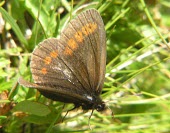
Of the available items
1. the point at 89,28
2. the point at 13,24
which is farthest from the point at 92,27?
the point at 13,24

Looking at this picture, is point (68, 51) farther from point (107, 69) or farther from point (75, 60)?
point (107, 69)

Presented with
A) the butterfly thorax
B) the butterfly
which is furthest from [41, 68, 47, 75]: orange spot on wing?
the butterfly thorax

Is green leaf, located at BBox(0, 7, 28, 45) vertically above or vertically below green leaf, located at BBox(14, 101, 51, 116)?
above

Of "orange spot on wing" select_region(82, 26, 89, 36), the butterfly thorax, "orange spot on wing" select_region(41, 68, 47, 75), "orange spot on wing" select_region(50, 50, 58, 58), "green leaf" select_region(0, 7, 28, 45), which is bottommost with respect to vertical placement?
the butterfly thorax

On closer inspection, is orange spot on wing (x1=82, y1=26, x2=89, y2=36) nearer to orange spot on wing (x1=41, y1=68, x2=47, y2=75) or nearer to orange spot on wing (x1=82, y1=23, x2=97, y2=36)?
orange spot on wing (x1=82, y1=23, x2=97, y2=36)

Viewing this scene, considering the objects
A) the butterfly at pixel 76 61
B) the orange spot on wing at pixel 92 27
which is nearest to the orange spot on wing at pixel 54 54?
the butterfly at pixel 76 61

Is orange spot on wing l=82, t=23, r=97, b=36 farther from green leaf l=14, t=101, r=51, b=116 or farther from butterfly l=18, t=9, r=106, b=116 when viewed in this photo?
green leaf l=14, t=101, r=51, b=116

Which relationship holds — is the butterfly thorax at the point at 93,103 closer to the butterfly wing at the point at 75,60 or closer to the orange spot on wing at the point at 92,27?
the butterfly wing at the point at 75,60
